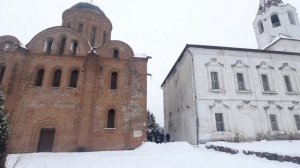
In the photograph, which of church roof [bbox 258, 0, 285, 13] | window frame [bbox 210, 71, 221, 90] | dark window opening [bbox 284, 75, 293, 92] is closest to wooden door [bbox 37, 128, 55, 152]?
window frame [bbox 210, 71, 221, 90]

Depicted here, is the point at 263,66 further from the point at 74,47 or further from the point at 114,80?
the point at 74,47

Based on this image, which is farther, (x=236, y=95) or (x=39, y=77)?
(x=236, y=95)

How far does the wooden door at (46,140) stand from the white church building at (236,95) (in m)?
11.1

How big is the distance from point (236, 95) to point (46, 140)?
15789 millimetres

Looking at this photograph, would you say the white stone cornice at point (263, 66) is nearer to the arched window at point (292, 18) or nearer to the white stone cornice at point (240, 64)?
the white stone cornice at point (240, 64)

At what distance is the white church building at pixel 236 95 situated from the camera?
16266 mm

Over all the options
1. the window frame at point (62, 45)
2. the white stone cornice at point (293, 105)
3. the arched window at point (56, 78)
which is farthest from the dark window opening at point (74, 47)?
the white stone cornice at point (293, 105)

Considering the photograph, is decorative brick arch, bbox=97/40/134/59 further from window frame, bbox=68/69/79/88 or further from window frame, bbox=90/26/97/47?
window frame, bbox=90/26/97/47

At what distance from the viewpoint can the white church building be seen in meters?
16.3

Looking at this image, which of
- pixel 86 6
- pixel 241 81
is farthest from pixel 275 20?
pixel 86 6

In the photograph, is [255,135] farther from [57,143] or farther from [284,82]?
[57,143]

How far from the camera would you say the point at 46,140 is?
48.2ft

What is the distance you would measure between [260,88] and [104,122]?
46.5 feet

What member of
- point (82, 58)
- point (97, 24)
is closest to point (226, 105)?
point (82, 58)
